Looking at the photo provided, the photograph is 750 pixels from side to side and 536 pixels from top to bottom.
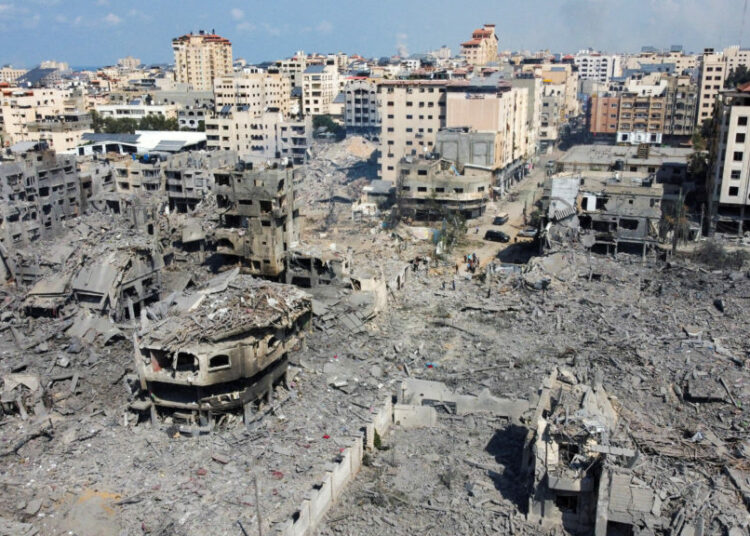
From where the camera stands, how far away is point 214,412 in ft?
76.1

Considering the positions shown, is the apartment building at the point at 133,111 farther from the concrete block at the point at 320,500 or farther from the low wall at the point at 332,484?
the concrete block at the point at 320,500

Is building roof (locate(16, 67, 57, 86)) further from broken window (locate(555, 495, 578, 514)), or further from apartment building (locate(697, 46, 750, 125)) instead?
broken window (locate(555, 495, 578, 514))

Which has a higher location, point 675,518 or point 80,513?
point 675,518

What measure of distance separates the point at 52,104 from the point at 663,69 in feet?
366

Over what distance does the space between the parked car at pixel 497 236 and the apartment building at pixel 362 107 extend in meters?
40.1

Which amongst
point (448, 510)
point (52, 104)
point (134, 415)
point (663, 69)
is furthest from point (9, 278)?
point (663, 69)

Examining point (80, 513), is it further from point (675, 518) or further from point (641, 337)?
point (641, 337)

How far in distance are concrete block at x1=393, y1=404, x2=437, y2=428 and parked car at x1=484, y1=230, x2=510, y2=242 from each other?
88.9ft

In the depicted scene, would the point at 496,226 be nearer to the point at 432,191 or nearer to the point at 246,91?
the point at 432,191

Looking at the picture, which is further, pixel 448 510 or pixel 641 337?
pixel 641 337

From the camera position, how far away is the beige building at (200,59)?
126562 mm

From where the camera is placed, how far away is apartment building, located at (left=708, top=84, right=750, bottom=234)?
1672 inches

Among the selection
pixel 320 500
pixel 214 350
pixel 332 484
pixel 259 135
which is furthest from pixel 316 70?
pixel 320 500

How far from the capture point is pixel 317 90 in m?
98.2
